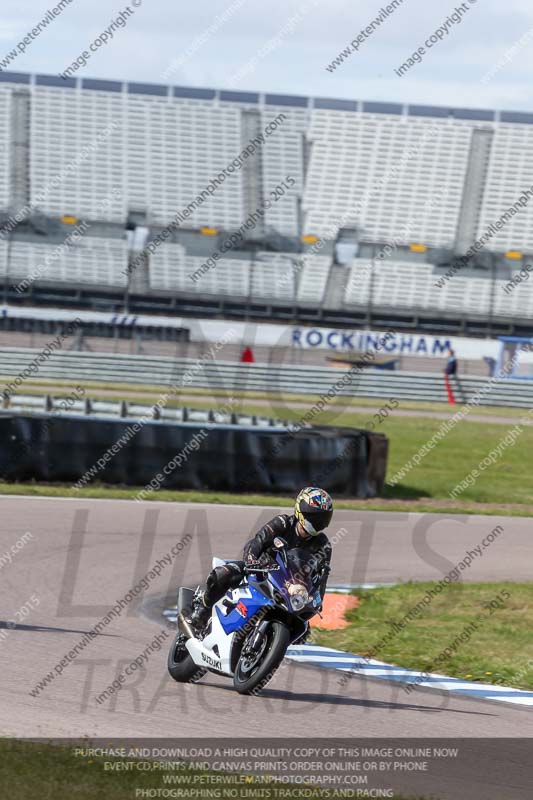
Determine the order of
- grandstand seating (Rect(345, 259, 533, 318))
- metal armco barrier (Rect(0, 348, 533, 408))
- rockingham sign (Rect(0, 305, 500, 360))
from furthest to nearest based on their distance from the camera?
grandstand seating (Rect(345, 259, 533, 318))
rockingham sign (Rect(0, 305, 500, 360))
metal armco barrier (Rect(0, 348, 533, 408))

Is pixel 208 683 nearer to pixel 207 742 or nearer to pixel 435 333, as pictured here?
pixel 207 742

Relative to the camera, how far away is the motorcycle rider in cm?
761

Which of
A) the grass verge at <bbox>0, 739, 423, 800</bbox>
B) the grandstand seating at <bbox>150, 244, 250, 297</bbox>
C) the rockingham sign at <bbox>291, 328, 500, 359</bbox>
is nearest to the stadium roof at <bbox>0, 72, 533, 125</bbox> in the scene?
the grandstand seating at <bbox>150, 244, 250, 297</bbox>

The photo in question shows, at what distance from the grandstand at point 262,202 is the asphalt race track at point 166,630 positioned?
101ft

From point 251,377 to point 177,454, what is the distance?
18.7 meters

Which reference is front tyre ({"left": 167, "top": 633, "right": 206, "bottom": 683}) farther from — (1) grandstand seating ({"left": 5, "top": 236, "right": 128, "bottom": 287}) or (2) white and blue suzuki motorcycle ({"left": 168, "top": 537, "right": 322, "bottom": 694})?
(1) grandstand seating ({"left": 5, "top": 236, "right": 128, "bottom": 287})

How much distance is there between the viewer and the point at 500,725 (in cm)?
767

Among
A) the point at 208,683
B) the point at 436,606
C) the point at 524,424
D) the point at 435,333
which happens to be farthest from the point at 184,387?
the point at 208,683

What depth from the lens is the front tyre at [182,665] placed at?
8.05 meters

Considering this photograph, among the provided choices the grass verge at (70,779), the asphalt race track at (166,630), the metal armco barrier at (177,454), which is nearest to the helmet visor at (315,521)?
the asphalt race track at (166,630)

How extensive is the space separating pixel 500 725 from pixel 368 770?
1.71 meters

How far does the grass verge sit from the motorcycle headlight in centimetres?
175

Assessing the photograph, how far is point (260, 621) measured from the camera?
7.56 meters

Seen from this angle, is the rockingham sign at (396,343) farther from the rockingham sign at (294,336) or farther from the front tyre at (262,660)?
the front tyre at (262,660)
